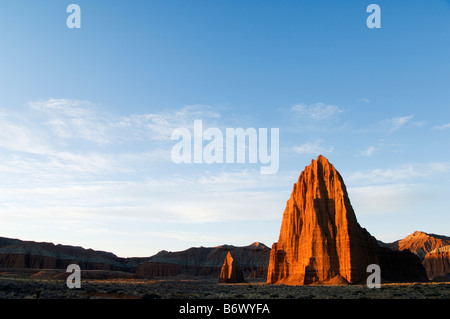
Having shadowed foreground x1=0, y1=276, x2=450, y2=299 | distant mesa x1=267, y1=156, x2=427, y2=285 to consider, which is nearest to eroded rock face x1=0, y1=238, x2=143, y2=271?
distant mesa x1=267, y1=156, x2=427, y2=285

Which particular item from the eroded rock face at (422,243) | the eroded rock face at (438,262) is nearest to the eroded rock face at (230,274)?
the eroded rock face at (438,262)

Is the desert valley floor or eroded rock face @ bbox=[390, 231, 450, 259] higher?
the desert valley floor

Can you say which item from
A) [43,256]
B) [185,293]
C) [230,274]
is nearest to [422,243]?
[230,274]

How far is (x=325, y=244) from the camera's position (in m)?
67.6

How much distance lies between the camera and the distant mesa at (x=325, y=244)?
65312 mm

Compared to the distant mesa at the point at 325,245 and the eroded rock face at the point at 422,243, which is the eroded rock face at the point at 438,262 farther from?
the distant mesa at the point at 325,245

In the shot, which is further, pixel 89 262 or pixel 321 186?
pixel 89 262

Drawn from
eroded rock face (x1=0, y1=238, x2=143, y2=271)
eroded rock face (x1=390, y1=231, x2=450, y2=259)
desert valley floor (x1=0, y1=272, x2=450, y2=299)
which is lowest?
eroded rock face (x1=0, y1=238, x2=143, y2=271)

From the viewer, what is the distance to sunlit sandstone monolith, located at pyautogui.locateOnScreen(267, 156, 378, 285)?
65.1m

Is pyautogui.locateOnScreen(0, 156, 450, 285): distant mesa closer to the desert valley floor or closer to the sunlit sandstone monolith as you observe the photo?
the sunlit sandstone monolith
